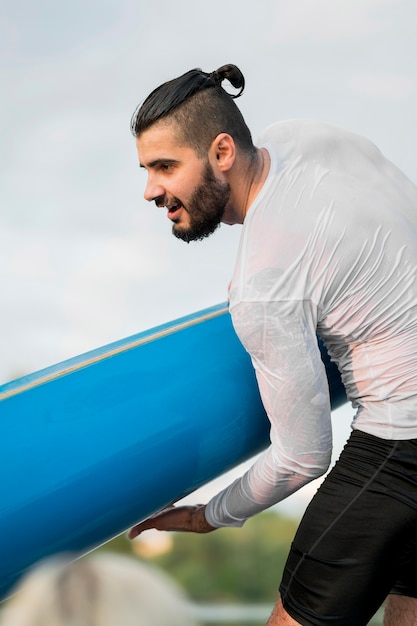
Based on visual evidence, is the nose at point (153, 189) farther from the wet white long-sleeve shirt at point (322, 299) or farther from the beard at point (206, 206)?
the wet white long-sleeve shirt at point (322, 299)

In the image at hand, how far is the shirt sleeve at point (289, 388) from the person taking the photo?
1.72 metres

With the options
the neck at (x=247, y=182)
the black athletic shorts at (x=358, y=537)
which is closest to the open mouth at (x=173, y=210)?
the neck at (x=247, y=182)

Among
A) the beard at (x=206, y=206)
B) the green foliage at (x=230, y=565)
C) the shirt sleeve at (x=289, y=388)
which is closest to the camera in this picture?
the shirt sleeve at (x=289, y=388)

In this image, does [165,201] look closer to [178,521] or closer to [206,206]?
[206,206]

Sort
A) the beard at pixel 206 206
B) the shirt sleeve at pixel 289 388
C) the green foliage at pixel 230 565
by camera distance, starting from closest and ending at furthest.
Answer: the shirt sleeve at pixel 289 388 < the beard at pixel 206 206 < the green foliage at pixel 230 565

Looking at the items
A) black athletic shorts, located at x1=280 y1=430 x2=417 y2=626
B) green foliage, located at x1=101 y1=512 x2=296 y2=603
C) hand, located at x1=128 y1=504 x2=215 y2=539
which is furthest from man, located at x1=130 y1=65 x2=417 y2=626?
green foliage, located at x1=101 y1=512 x2=296 y2=603

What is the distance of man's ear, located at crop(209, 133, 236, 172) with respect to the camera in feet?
5.94

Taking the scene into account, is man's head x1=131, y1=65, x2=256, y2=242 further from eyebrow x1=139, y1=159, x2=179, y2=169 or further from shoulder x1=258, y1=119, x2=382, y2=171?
shoulder x1=258, y1=119, x2=382, y2=171

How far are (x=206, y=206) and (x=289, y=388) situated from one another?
0.44 meters

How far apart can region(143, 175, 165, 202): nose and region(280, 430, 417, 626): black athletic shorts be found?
69 cm

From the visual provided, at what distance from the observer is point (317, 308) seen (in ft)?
5.79

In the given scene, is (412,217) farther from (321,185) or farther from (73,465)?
(73,465)

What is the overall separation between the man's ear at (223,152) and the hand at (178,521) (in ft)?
2.77

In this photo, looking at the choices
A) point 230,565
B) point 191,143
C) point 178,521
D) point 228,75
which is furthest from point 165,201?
point 230,565
